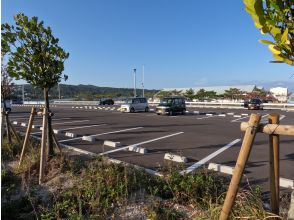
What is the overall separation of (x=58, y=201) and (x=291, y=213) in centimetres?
364

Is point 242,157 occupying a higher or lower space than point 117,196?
higher

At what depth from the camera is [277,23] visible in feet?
8.55

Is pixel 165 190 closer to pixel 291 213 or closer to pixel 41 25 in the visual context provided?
pixel 291 213

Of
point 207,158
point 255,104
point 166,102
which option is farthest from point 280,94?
point 207,158

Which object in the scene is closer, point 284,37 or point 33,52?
point 284,37

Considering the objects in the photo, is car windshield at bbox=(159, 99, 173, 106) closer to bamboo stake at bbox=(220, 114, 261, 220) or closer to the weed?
the weed

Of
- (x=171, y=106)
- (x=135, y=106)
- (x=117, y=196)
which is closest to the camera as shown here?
(x=117, y=196)

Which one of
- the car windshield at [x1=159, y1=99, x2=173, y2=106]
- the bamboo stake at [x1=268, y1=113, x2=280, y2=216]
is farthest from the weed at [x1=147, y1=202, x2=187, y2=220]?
the car windshield at [x1=159, y1=99, x2=173, y2=106]

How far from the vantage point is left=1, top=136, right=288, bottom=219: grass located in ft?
15.0

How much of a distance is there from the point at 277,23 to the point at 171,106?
86.1 ft

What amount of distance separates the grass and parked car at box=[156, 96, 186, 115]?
21.9 meters

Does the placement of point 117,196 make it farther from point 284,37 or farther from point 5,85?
point 5,85

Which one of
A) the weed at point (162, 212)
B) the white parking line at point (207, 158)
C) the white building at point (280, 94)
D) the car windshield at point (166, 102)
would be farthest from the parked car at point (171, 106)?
the white building at point (280, 94)

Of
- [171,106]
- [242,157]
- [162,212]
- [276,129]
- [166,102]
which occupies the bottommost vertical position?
[162,212]
